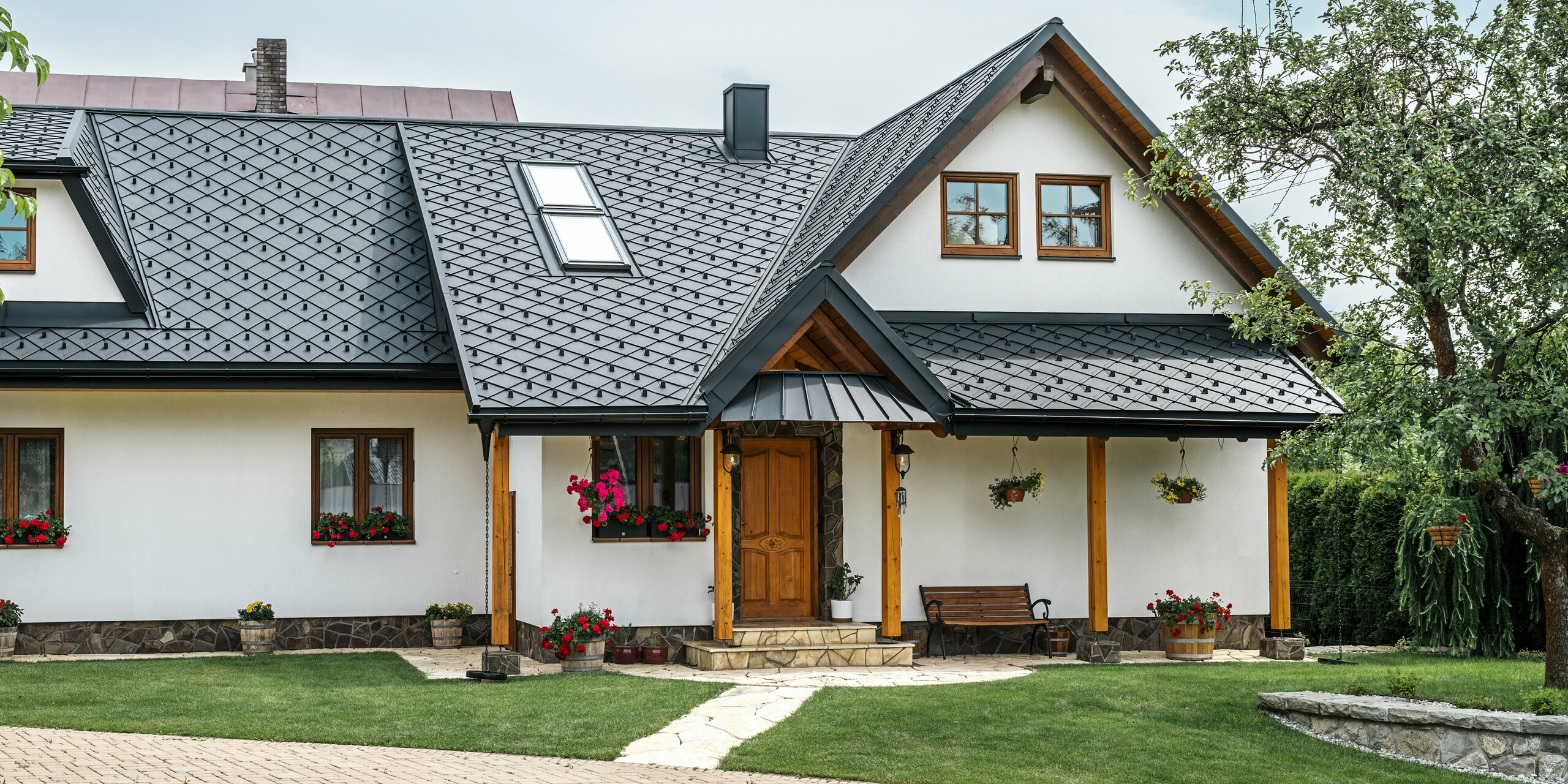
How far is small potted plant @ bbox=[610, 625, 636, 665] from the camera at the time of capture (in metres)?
13.8

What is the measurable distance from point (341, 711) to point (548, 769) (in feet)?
8.39

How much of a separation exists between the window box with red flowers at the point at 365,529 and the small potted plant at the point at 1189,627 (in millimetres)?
7866

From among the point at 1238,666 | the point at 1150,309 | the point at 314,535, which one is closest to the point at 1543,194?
the point at 1238,666

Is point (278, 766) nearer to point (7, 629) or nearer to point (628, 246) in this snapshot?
point (7, 629)

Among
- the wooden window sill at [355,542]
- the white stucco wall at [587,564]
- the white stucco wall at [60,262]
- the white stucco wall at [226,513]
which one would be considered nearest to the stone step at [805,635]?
the white stucco wall at [587,564]

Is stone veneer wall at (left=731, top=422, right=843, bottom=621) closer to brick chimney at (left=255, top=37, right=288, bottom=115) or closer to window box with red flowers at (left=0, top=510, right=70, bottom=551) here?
window box with red flowers at (left=0, top=510, right=70, bottom=551)

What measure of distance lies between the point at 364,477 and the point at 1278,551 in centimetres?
961

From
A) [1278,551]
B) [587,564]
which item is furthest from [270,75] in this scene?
[1278,551]

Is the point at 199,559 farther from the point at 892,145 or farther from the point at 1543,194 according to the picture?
the point at 1543,194

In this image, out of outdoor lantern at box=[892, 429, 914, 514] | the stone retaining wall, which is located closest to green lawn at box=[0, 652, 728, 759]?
outdoor lantern at box=[892, 429, 914, 514]

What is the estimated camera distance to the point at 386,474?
15664mm

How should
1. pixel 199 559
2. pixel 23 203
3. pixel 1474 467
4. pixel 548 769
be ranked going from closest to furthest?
pixel 23 203 → pixel 548 769 → pixel 1474 467 → pixel 199 559

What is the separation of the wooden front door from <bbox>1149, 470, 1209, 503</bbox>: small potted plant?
11.8 feet

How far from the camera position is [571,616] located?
13438 mm
